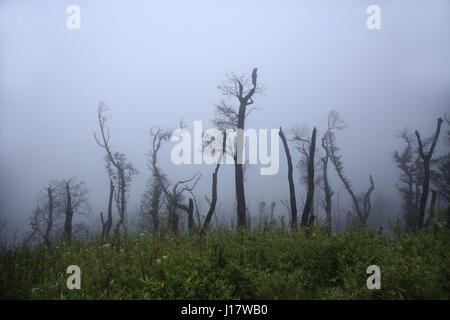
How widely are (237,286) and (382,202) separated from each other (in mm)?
11704

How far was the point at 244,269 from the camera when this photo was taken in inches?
143

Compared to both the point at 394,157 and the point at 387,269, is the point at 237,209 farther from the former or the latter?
the point at 394,157

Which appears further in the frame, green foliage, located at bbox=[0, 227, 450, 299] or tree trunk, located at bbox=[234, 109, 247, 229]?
tree trunk, located at bbox=[234, 109, 247, 229]

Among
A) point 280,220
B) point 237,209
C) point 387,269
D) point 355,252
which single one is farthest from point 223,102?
point 387,269

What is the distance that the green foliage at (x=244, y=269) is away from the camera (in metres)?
3.39

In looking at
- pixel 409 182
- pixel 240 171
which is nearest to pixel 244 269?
pixel 240 171

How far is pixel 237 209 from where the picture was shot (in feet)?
29.6

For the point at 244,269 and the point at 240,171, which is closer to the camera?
the point at 244,269

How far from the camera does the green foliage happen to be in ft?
11.1

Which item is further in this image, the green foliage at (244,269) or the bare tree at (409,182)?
the bare tree at (409,182)

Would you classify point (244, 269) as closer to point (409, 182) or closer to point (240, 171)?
point (240, 171)

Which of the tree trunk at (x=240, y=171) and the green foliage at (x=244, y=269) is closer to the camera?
the green foliage at (x=244, y=269)

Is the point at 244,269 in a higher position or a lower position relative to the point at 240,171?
lower

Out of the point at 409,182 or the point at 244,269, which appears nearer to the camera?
the point at 244,269
